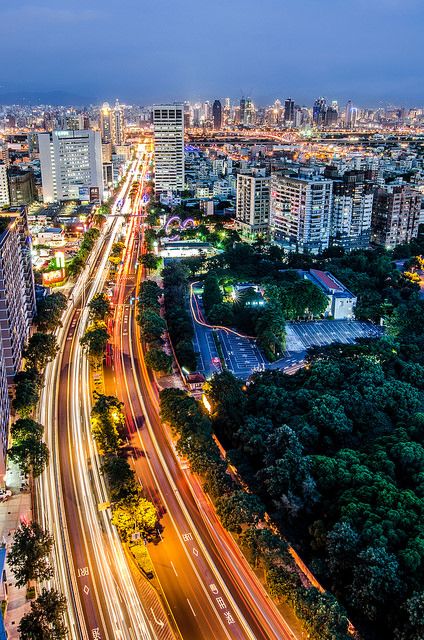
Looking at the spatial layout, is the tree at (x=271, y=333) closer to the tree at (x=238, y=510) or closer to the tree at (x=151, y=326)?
the tree at (x=151, y=326)

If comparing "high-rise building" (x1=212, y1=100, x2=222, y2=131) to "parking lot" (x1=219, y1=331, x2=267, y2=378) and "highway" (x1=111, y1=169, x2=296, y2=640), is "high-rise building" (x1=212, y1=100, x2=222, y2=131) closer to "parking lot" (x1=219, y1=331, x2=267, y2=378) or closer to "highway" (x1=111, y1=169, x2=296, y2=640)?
"parking lot" (x1=219, y1=331, x2=267, y2=378)

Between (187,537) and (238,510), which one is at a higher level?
(238,510)

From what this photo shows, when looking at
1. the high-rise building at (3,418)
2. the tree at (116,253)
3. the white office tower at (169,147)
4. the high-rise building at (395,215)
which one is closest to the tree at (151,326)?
the high-rise building at (3,418)

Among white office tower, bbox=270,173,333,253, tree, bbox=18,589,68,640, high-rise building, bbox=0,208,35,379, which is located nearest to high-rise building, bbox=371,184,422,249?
white office tower, bbox=270,173,333,253

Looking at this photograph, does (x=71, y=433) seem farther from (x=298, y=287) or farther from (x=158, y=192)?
(x=158, y=192)

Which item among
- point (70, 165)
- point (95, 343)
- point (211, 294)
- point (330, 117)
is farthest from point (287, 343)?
point (330, 117)

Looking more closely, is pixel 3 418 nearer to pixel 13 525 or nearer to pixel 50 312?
pixel 13 525

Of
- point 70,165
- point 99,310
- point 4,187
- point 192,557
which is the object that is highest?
point 70,165
